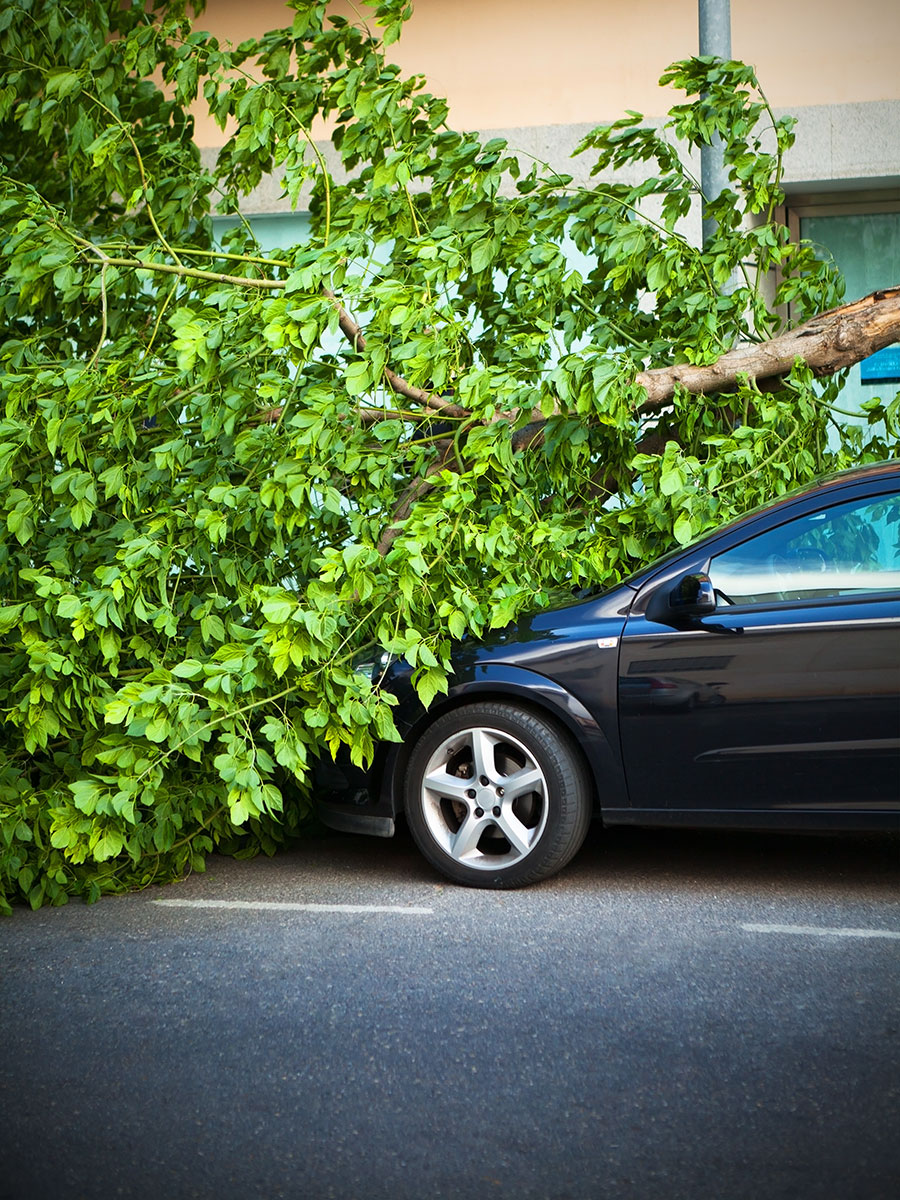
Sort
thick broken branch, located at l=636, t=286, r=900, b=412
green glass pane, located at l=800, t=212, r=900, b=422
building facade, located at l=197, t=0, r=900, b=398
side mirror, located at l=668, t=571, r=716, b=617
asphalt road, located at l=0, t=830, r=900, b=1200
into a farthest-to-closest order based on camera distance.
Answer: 1. green glass pane, located at l=800, t=212, r=900, b=422
2. building facade, located at l=197, t=0, r=900, b=398
3. thick broken branch, located at l=636, t=286, r=900, b=412
4. side mirror, located at l=668, t=571, r=716, b=617
5. asphalt road, located at l=0, t=830, r=900, b=1200

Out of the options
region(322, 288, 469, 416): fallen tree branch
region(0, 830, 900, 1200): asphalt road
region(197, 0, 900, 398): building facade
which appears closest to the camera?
region(0, 830, 900, 1200): asphalt road

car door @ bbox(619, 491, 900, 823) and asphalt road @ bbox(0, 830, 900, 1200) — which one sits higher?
car door @ bbox(619, 491, 900, 823)

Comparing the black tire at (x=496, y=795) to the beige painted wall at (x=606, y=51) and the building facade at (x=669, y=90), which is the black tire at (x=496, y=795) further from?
the beige painted wall at (x=606, y=51)

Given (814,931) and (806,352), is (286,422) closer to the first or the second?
(806,352)

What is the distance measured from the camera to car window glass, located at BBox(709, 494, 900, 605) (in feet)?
15.9

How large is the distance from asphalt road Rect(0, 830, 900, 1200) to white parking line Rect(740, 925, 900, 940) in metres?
0.02

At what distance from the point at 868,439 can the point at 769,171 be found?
4.69ft

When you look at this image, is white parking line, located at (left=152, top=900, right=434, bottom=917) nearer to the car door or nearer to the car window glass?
the car door

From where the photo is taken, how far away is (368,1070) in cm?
358

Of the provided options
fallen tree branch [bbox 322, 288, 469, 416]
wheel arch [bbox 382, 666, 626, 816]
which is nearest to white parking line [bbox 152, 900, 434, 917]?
wheel arch [bbox 382, 666, 626, 816]

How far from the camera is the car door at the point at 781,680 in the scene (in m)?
4.77

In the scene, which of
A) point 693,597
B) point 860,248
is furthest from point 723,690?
point 860,248

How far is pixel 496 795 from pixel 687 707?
82 cm

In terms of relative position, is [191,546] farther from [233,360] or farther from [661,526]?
[661,526]
